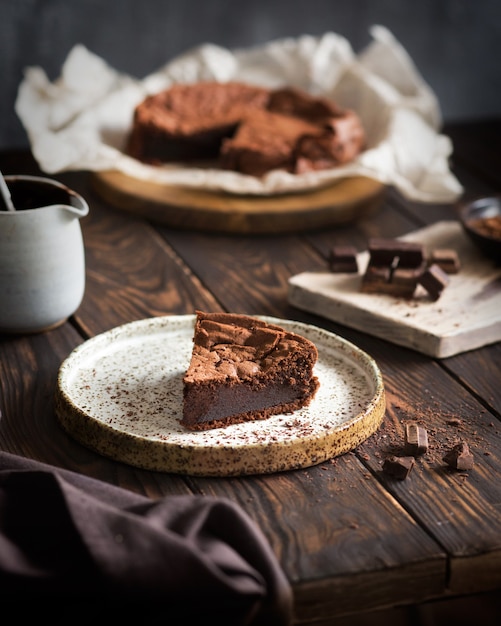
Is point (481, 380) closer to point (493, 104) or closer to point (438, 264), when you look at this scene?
point (438, 264)

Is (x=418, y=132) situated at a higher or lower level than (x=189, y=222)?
higher

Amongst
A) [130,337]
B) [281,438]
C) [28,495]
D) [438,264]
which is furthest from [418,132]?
[28,495]

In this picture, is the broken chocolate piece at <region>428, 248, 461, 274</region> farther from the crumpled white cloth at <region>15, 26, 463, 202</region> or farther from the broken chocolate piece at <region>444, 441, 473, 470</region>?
the broken chocolate piece at <region>444, 441, 473, 470</region>

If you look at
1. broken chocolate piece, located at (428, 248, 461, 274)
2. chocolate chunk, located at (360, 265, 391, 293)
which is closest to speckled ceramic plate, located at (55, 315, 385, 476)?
chocolate chunk, located at (360, 265, 391, 293)

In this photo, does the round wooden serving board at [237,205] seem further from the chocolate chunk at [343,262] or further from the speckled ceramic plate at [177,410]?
the speckled ceramic plate at [177,410]

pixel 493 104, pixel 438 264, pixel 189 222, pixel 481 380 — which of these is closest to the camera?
pixel 481 380

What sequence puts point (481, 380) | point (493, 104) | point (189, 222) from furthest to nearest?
point (493, 104) → point (189, 222) → point (481, 380)
